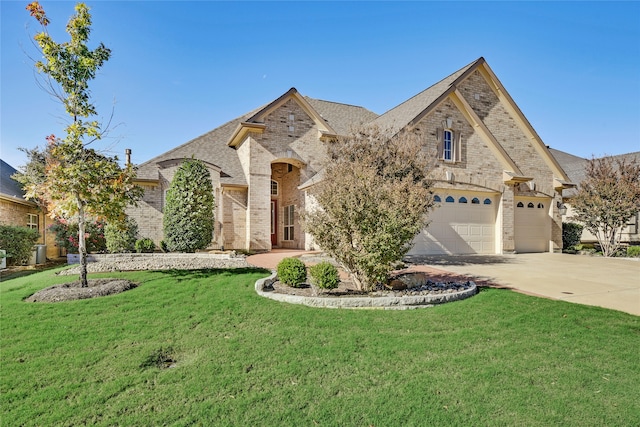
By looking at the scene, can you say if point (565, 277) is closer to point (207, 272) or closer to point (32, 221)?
point (207, 272)

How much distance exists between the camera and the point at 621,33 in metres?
12.2

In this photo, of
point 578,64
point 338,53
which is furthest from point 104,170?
point 578,64

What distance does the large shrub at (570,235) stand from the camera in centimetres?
1842

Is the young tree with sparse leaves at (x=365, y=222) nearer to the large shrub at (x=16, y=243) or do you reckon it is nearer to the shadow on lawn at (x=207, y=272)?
the shadow on lawn at (x=207, y=272)

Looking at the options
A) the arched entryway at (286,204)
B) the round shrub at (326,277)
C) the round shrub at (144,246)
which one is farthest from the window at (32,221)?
the round shrub at (326,277)

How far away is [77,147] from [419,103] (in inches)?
546

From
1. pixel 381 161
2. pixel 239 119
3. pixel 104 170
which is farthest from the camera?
pixel 239 119

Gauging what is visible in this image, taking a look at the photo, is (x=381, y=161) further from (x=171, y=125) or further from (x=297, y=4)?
(x=171, y=125)

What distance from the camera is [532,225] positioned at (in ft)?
57.6

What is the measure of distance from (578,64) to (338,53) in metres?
9.27

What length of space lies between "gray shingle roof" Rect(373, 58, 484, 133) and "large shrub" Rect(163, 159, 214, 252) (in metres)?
7.98

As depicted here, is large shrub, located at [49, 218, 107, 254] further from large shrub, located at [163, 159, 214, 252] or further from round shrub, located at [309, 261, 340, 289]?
round shrub, located at [309, 261, 340, 289]

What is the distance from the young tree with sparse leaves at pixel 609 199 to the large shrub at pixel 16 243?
2398 centimetres

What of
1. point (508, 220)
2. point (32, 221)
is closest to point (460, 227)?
point (508, 220)
